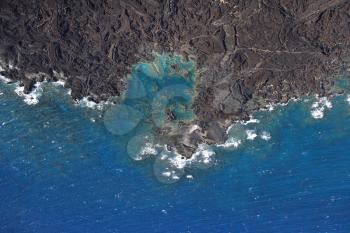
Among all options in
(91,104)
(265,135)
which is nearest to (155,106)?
(91,104)

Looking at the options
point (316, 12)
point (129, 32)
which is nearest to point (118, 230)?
point (129, 32)

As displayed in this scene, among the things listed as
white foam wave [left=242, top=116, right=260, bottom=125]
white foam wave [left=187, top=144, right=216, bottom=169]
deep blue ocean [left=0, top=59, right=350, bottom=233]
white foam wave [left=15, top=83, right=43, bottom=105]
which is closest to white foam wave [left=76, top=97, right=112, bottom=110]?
deep blue ocean [left=0, top=59, right=350, bottom=233]

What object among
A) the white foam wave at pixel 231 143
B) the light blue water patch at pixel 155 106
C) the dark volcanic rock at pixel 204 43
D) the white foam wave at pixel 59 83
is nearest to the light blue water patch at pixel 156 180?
the white foam wave at pixel 231 143

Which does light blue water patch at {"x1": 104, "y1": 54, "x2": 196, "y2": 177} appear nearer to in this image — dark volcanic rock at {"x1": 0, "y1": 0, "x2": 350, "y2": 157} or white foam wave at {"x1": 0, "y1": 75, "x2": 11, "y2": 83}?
dark volcanic rock at {"x1": 0, "y1": 0, "x2": 350, "y2": 157}

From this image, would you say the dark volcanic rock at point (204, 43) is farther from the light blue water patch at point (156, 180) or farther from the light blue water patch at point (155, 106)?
the light blue water patch at point (156, 180)

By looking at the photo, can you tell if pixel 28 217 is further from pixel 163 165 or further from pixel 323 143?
pixel 323 143

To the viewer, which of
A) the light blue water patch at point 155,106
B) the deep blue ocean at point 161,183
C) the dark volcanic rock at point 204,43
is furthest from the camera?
the deep blue ocean at point 161,183
